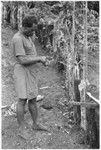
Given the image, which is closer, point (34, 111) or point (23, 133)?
point (23, 133)

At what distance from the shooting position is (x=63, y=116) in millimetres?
4484

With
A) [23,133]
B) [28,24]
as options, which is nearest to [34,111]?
[23,133]

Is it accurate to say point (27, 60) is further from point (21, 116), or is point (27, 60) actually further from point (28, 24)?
point (21, 116)

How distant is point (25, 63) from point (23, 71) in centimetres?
17

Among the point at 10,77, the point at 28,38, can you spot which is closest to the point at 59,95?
the point at 10,77

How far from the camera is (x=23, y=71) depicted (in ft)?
11.8

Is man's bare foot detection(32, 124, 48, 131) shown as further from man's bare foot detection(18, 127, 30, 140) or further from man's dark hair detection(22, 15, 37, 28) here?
man's dark hair detection(22, 15, 37, 28)

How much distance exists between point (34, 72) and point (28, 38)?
528mm

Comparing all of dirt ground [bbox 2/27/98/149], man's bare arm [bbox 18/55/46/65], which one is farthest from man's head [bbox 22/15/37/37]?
dirt ground [bbox 2/27/98/149]

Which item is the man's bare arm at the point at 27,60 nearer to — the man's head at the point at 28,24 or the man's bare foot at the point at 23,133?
the man's head at the point at 28,24

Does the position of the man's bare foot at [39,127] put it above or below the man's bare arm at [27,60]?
below

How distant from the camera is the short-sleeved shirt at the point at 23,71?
343 cm

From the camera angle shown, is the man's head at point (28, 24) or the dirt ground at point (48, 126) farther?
the dirt ground at point (48, 126)

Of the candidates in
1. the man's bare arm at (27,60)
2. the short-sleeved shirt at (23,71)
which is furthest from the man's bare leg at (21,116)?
the man's bare arm at (27,60)
